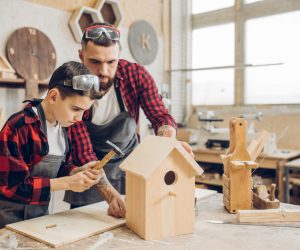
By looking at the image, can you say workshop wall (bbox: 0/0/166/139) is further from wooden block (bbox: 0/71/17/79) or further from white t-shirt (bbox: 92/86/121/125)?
white t-shirt (bbox: 92/86/121/125)

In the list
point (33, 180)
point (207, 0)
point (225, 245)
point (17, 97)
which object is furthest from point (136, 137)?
point (207, 0)

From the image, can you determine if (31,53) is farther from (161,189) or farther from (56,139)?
(161,189)

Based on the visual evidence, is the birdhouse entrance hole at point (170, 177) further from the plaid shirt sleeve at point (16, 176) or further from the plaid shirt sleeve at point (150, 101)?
the plaid shirt sleeve at point (150, 101)

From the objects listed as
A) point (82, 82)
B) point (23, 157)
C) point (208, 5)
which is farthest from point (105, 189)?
point (208, 5)

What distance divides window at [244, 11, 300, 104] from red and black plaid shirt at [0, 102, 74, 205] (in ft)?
11.3

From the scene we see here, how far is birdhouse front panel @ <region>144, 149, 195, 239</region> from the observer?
121cm

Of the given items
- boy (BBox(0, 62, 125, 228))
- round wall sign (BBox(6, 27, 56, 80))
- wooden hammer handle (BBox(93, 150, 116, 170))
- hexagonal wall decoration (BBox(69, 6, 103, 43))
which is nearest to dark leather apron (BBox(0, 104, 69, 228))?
boy (BBox(0, 62, 125, 228))

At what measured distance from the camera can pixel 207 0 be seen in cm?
487

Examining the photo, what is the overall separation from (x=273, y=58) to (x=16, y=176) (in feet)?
12.1

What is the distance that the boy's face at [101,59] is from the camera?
1.74 meters

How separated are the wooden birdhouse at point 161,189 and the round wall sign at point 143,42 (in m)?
3.05

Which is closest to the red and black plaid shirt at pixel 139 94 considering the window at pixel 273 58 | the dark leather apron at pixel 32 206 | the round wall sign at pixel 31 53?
the dark leather apron at pixel 32 206

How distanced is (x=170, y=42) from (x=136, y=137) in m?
2.91

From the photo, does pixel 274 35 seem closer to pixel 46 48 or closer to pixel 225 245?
pixel 46 48
